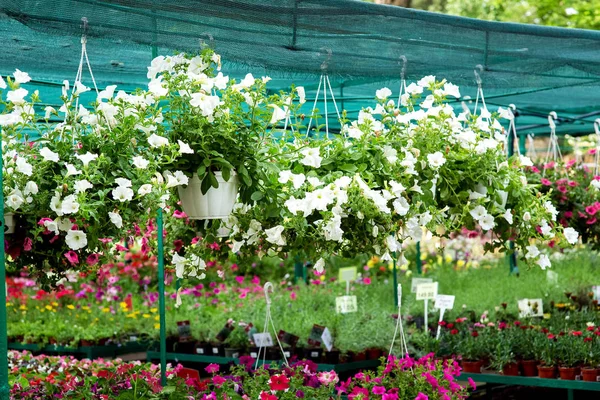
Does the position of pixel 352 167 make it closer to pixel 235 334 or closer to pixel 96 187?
pixel 96 187

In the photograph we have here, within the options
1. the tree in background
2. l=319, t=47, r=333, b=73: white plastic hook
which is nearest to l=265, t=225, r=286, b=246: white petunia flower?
l=319, t=47, r=333, b=73: white plastic hook

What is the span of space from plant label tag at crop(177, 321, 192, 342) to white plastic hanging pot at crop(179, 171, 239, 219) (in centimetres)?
349

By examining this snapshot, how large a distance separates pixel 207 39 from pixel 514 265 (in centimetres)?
531

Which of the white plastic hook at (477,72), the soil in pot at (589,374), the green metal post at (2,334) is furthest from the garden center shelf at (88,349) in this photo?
the green metal post at (2,334)

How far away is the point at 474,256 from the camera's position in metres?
10.5

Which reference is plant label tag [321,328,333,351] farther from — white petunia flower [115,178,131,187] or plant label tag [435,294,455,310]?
white petunia flower [115,178,131,187]

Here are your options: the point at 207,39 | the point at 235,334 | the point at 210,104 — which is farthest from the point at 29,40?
the point at 235,334

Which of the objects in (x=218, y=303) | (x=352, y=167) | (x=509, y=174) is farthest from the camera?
(x=218, y=303)

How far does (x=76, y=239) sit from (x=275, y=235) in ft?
2.10

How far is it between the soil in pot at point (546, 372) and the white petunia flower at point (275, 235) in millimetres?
2523

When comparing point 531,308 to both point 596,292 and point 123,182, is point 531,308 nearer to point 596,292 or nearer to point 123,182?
point 596,292

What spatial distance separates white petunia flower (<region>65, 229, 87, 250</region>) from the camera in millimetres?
2332

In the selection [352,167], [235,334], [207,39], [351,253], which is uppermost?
[207,39]

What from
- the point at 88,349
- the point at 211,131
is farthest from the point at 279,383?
the point at 88,349
